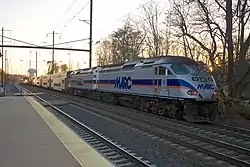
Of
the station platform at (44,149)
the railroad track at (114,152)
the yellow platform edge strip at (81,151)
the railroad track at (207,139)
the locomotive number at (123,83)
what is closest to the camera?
the station platform at (44,149)

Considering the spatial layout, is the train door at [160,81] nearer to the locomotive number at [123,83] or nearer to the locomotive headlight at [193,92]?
the locomotive headlight at [193,92]

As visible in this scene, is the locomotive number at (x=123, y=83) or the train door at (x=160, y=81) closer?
the train door at (x=160, y=81)

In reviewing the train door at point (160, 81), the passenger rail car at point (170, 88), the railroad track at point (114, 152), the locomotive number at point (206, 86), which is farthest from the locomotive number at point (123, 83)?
the railroad track at point (114, 152)

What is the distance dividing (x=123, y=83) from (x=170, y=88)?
352 inches

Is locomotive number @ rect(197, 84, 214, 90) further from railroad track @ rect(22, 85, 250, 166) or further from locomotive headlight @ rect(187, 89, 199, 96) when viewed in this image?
railroad track @ rect(22, 85, 250, 166)

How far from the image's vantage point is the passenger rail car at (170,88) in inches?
819

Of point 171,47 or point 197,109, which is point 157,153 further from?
point 171,47

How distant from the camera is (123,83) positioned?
3050cm

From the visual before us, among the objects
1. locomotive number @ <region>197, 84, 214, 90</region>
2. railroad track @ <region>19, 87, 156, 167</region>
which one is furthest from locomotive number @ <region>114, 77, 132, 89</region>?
railroad track @ <region>19, 87, 156, 167</region>

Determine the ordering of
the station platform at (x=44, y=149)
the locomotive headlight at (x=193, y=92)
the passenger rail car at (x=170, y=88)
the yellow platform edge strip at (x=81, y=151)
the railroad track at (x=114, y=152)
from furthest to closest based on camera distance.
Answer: the passenger rail car at (x=170, y=88), the locomotive headlight at (x=193, y=92), the railroad track at (x=114, y=152), the yellow platform edge strip at (x=81, y=151), the station platform at (x=44, y=149)

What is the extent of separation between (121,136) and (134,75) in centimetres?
1257

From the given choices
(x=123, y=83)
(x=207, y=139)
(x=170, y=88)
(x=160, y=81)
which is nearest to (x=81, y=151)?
(x=207, y=139)

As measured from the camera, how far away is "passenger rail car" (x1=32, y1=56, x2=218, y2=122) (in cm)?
2081

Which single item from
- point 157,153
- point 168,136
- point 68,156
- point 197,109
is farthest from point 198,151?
point 197,109
